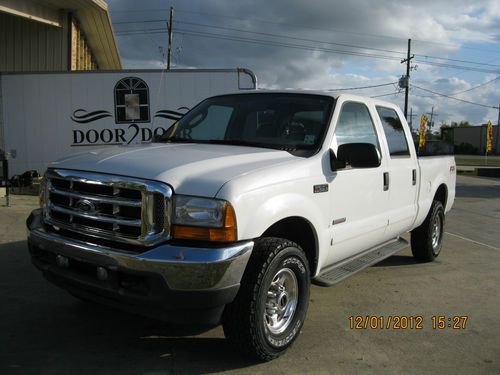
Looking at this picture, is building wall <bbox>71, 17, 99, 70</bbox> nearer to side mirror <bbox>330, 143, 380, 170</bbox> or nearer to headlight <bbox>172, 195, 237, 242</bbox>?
side mirror <bbox>330, 143, 380, 170</bbox>

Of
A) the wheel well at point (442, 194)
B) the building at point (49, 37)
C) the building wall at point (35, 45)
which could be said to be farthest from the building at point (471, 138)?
the wheel well at point (442, 194)

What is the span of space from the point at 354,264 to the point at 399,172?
1183 millimetres

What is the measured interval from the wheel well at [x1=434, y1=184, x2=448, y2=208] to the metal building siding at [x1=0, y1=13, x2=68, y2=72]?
12.7 meters

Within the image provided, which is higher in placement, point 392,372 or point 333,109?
point 333,109

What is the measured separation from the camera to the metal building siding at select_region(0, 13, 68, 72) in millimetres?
15328

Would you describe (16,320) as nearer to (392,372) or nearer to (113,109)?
(392,372)

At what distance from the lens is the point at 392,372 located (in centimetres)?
339

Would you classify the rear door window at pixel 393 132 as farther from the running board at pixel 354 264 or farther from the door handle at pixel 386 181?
A: the running board at pixel 354 264

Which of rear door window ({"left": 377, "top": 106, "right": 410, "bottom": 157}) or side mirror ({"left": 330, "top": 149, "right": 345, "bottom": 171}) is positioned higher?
rear door window ({"left": 377, "top": 106, "right": 410, "bottom": 157})

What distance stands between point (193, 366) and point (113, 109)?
10061 mm

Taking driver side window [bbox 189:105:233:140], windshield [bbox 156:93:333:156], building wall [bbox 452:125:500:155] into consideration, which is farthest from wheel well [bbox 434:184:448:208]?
building wall [bbox 452:125:500:155]

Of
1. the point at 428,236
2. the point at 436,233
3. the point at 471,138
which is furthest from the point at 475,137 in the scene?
the point at 428,236

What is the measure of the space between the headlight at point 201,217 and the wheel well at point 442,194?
457 cm

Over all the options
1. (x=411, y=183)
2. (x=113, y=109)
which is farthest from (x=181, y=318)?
(x=113, y=109)
